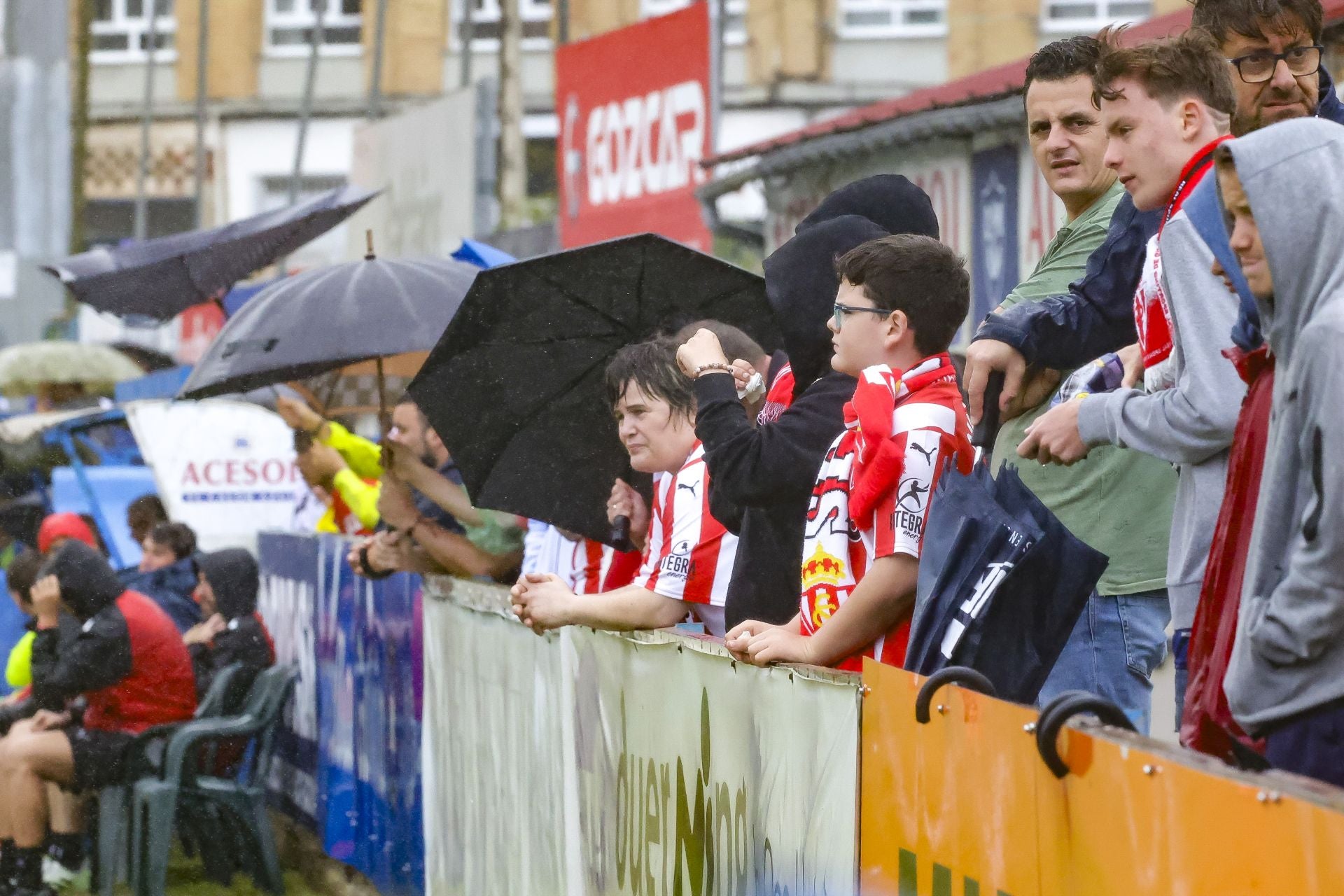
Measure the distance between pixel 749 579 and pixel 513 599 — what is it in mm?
1144

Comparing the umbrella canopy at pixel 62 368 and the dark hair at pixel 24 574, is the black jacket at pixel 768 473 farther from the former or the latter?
the umbrella canopy at pixel 62 368

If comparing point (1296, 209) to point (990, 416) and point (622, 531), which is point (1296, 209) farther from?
point (622, 531)

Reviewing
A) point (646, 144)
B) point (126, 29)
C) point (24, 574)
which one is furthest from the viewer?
point (126, 29)

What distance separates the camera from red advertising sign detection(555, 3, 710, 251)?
14758 mm

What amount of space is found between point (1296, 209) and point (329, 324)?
5.75m

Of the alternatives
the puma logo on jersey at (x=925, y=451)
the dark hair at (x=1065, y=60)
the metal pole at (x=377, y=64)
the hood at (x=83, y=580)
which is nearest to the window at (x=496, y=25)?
the metal pole at (x=377, y=64)

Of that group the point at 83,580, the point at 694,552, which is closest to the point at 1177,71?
the point at 694,552

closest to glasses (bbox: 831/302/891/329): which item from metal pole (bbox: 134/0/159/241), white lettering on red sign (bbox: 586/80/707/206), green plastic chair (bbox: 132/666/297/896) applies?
green plastic chair (bbox: 132/666/297/896)

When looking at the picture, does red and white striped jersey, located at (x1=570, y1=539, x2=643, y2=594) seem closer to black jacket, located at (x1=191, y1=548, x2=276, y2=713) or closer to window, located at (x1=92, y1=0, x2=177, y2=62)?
black jacket, located at (x1=191, y1=548, x2=276, y2=713)

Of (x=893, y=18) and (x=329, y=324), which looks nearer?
(x=329, y=324)

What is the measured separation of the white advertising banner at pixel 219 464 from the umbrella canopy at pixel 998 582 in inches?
462

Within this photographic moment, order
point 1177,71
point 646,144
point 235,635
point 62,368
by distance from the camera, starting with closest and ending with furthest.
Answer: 1. point 1177,71
2. point 235,635
3. point 646,144
4. point 62,368

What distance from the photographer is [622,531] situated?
6.06 m

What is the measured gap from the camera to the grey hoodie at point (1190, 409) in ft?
11.2
